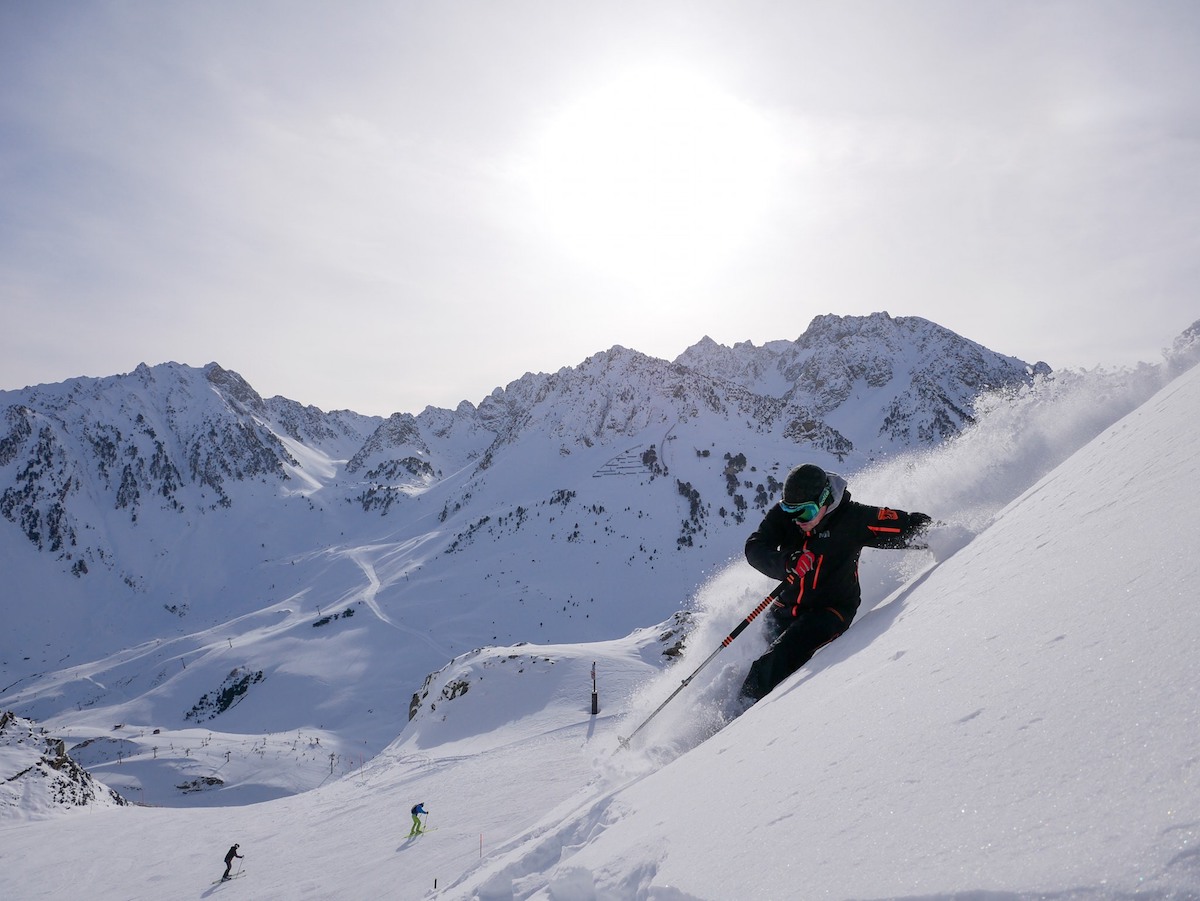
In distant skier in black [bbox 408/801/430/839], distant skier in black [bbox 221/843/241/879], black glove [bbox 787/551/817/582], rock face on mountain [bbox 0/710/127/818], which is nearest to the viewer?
black glove [bbox 787/551/817/582]

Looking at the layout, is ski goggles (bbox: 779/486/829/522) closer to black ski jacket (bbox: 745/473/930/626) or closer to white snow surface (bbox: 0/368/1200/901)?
black ski jacket (bbox: 745/473/930/626)

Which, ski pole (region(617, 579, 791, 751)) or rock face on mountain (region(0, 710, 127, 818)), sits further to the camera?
rock face on mountain (region(0, 710, 127, 818))

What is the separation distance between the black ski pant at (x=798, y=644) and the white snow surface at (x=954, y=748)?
45 centimetres

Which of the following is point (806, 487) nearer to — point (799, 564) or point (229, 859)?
point (799, 564)

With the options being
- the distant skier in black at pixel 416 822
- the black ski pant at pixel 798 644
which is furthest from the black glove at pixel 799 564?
the distant skier in black at pixel 416 822

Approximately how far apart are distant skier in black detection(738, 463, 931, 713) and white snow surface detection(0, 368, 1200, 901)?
43 cm

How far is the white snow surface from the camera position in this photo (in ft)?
4.90

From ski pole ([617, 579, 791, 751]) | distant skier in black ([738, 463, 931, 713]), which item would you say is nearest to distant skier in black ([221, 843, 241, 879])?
ski pole ([617, 579, 791, 751])

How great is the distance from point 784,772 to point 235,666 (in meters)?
69.1

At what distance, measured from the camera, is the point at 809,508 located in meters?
5.68

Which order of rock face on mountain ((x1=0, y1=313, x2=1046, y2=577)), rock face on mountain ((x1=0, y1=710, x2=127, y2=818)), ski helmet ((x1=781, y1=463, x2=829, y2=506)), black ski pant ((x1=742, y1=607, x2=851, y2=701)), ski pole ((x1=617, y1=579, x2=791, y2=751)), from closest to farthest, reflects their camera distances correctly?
ski helmet ((x1=781, y1=463, x2=829, y2=506)), black ski pant ((x1=742, y1=607, x2=851, y2=701)), ski pole ((x1=617, y1=579, x2=791, y2=751)), rock face on mountain ((x1=0, y1=710, x2=127, y2=818)), rock face on mountain ((x1=0, y1=313, x2=1046, y2=577))

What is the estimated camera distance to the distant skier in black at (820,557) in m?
5.75

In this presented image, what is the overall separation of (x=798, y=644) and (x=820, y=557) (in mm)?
873

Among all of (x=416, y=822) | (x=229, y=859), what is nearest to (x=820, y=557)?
(x=416, y=822)
